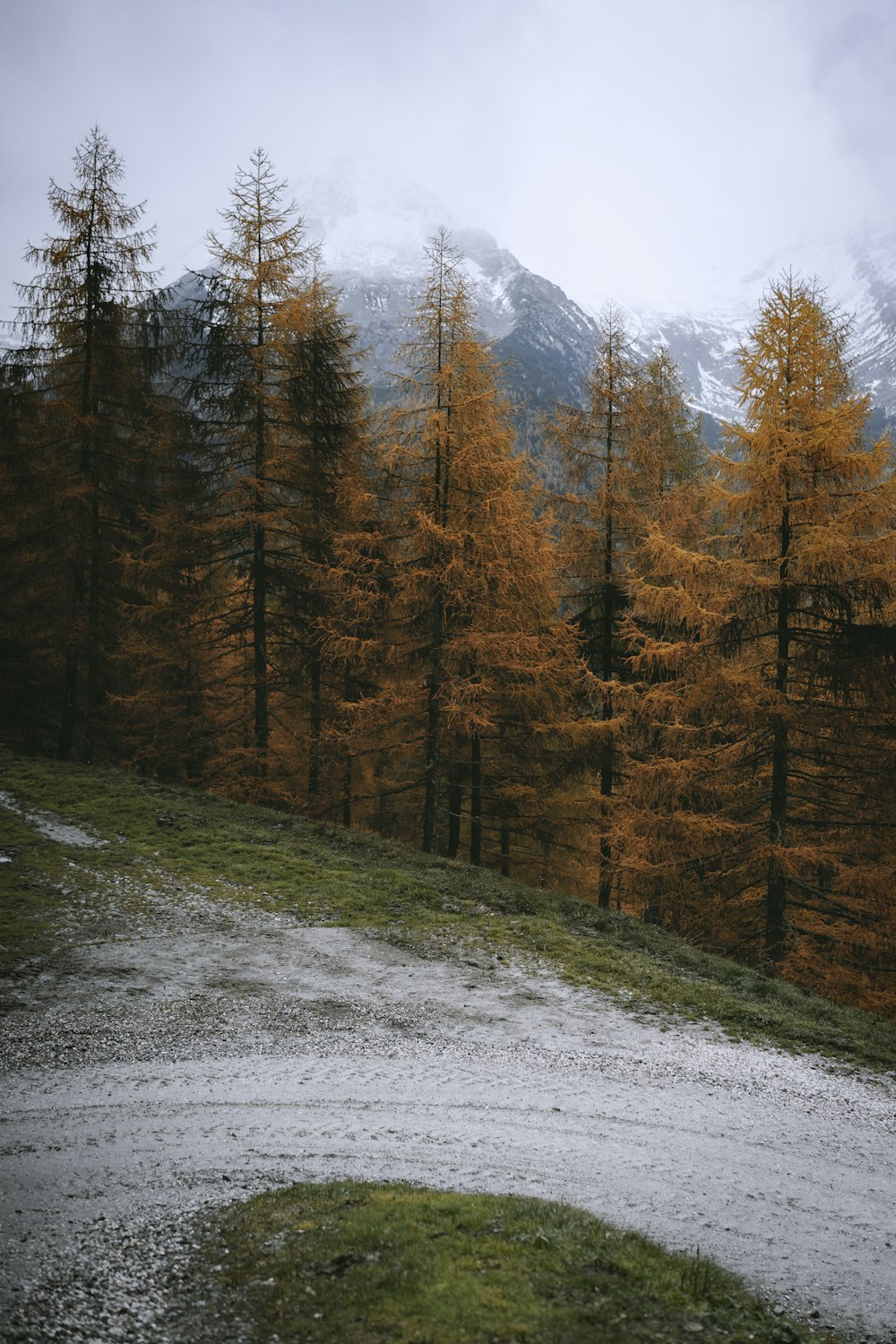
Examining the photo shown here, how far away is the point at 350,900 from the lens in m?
12.3

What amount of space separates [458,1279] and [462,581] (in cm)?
1258

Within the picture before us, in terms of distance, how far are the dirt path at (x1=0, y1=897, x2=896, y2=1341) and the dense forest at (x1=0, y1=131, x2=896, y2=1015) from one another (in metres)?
6.10

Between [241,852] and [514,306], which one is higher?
[514,306]

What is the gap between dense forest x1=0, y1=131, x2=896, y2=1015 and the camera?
43.2 feet

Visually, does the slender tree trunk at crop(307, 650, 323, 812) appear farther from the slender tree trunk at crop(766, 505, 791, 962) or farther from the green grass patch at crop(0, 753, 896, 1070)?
the slender tree trunk at crop(766, 505, 791, 962)

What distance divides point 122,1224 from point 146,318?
20.9m

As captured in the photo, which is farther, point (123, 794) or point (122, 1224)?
point (123, 794)

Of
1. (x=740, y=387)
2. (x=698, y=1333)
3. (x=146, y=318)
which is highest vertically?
(x=146, y=318)

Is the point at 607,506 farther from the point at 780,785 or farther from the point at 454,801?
the point at 454,801

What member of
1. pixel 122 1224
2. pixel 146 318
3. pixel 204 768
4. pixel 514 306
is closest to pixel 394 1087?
pixel 122 1224

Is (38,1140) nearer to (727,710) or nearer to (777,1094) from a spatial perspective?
(777,1094)

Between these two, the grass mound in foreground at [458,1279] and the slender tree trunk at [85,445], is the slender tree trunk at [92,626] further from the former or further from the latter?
the grass mound in foreground at [458,1279]

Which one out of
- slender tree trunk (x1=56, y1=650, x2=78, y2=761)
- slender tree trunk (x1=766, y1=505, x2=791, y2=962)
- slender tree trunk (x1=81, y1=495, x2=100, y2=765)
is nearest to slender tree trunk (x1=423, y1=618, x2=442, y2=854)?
slender tree trunk (x1=766, y1=505, x2=791, y2=962)

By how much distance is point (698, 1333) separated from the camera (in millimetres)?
4066
